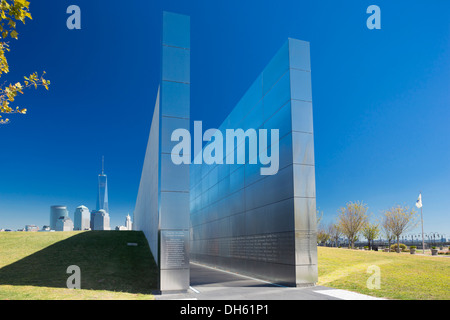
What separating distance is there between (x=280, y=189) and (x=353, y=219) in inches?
1297

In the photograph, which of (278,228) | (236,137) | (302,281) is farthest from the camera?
(236,137)

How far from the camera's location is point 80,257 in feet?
53.0

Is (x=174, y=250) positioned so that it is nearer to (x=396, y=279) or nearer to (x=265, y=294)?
(x=265, y=294)

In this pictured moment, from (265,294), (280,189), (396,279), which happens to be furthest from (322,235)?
(265,294)

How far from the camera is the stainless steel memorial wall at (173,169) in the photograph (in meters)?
11.1

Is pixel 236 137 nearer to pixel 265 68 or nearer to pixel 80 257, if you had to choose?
pixel 265 68

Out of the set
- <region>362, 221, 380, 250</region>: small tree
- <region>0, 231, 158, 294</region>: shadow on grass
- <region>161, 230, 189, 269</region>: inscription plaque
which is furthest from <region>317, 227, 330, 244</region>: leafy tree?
<region>161, 230, 189, 269</region>: inscription plaque

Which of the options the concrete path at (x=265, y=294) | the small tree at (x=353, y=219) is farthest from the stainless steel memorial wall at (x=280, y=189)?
the small tree at (x=353, y=219)

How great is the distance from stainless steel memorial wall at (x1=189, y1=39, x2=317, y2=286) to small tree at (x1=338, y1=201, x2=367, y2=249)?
27.3 meters

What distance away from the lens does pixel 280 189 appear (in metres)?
13.7

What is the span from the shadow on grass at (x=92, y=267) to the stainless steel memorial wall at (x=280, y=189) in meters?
4.71

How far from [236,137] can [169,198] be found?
30.2 ft
